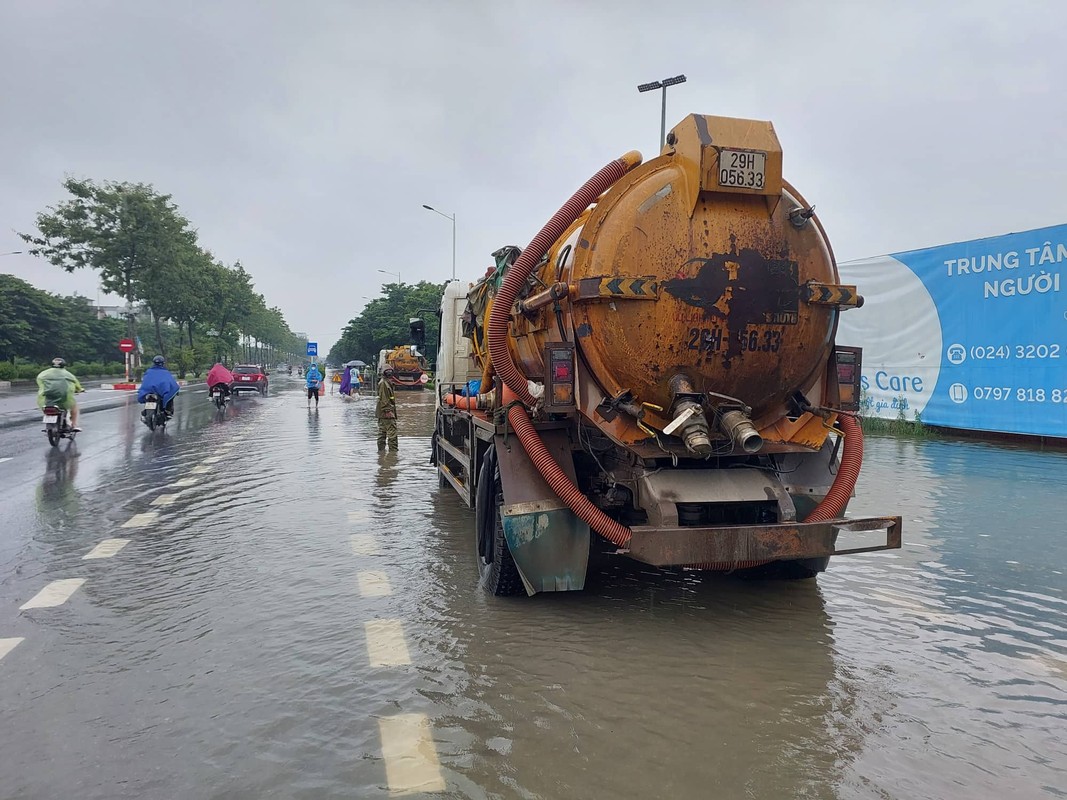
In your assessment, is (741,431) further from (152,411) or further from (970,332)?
(152,411)

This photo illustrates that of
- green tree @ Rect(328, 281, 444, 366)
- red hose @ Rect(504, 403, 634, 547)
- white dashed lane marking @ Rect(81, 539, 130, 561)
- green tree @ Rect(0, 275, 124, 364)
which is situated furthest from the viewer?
green tree @ Rect(328, 281, 444, 366)

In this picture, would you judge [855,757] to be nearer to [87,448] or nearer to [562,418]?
[562,418]

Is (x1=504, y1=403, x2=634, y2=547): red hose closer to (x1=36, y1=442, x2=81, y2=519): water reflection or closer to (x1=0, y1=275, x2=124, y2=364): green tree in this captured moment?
(x1=36, y1=442, x2=81, y2=519): water reflection

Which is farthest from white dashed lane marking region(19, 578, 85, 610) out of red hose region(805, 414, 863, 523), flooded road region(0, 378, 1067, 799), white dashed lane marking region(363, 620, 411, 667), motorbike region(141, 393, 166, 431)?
motorbike region(141, 393, 166, 431)

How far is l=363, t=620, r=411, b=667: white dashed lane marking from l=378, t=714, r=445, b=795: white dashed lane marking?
0.64 meters

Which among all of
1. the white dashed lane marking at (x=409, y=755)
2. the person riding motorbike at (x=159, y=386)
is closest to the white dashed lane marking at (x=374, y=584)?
the white dashed lane marking at (x=409, y=755)

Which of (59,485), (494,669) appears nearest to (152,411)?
(59,485)

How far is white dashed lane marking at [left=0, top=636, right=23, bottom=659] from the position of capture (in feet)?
13.4

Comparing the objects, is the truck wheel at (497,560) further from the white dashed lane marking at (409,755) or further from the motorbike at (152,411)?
the motorbike at (152,411)

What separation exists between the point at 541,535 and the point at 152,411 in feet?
44.2

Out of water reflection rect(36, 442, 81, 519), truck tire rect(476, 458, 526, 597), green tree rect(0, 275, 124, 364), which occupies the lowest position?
water reflection rect(36, 442, 81, 519)

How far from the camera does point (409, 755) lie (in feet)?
9.97

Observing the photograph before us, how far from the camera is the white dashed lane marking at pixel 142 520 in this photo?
7.12m

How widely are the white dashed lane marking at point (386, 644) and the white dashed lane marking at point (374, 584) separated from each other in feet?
1.92
